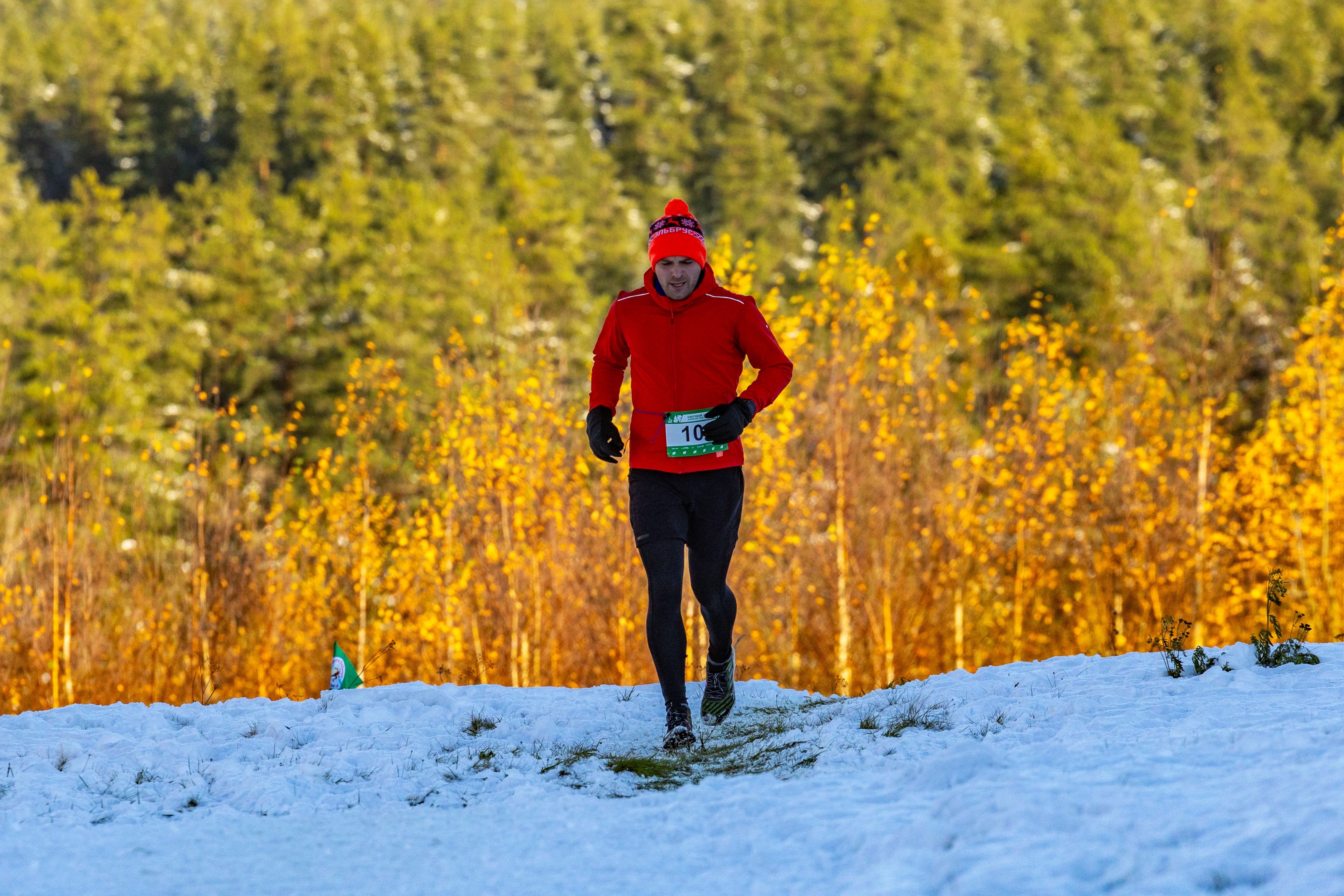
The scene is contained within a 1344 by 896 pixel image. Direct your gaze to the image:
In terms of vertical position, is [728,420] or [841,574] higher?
[728,420]

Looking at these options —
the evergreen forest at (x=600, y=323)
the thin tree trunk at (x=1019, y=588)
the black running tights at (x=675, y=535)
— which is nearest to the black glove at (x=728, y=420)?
the black running tights at (x=675, y=535)

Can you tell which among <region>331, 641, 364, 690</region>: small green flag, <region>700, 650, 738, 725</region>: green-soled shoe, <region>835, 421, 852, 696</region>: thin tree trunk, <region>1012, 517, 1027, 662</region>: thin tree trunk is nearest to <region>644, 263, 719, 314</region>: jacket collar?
<region>700, 650, 738, 725</region>: green-soled shoe

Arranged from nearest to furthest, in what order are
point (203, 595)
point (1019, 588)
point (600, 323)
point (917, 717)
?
point (917, 717) → point (203, 595) → point (1019, 588) → point (600, 323)

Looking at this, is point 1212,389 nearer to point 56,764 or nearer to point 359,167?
point 56,764

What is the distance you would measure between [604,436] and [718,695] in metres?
1.34

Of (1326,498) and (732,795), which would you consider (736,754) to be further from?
(1326,498)

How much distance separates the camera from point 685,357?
15.9 feet

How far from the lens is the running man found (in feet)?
15.8

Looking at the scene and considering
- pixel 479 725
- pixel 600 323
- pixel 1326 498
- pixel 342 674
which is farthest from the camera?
pixel 600 323

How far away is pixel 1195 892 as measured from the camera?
2600 mm

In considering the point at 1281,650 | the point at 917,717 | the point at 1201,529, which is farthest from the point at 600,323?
the point at 917,717

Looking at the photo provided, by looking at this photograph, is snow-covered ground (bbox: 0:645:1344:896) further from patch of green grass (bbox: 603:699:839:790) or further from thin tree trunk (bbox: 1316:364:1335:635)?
thin tree trunk (bbox: 1316:364:1335:635)

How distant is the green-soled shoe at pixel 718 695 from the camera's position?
5.23 m

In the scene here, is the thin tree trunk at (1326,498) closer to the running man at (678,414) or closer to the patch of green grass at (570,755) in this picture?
the running man at (678,414)
